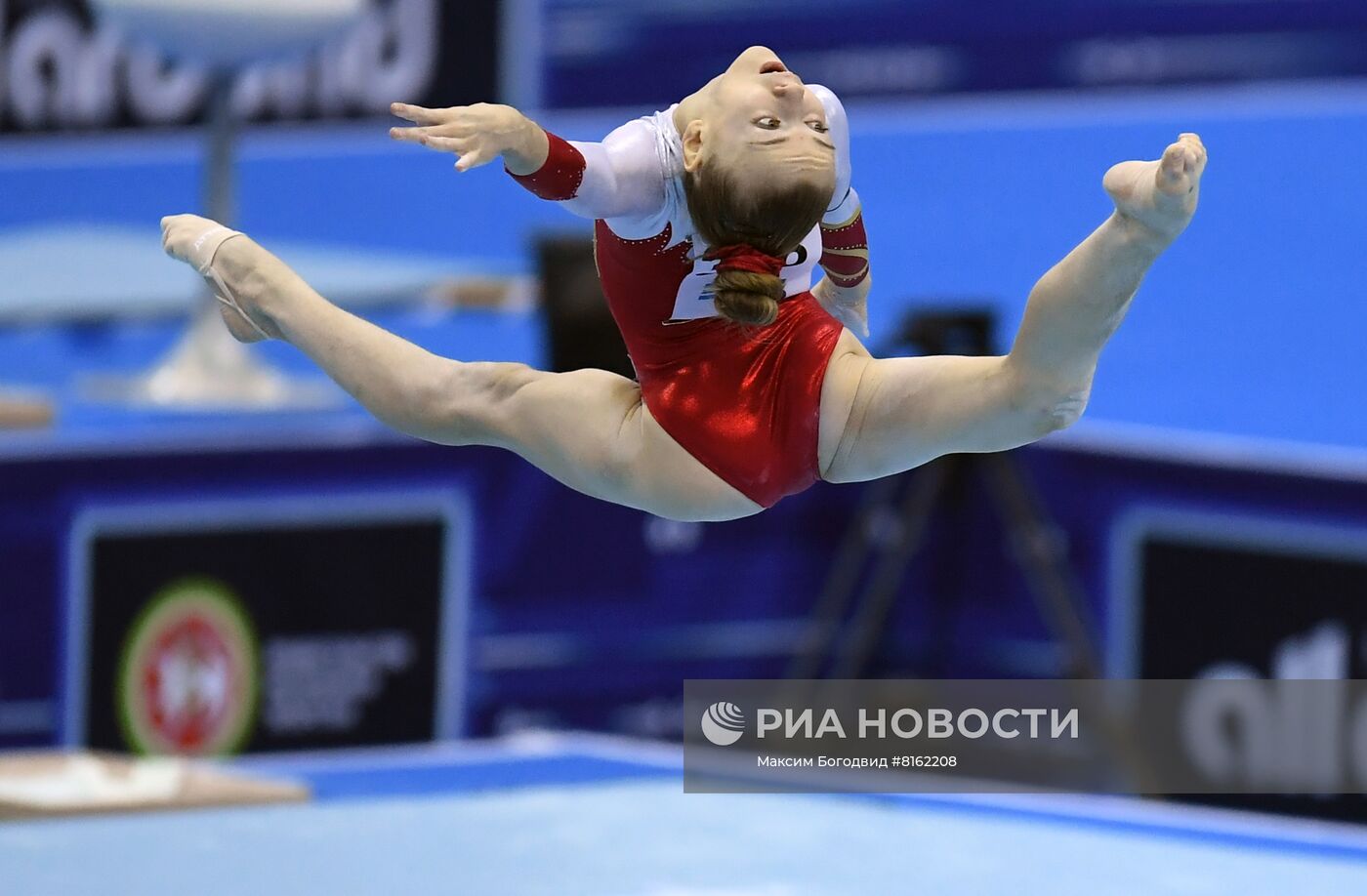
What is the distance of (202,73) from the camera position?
9.11 metres

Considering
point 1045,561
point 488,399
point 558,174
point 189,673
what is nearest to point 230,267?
point 488,399

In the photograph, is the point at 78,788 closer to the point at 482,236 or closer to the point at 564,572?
the point at 564,572

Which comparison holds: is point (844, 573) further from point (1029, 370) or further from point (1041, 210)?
point (1029, 370)

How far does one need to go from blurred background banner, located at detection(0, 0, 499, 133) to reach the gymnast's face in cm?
572

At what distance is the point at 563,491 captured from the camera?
664cm

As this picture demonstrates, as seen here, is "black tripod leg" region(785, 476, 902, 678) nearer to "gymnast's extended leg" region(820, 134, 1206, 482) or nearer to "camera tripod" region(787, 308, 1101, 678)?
"camera tripod" region(787, 308, 1101, 678)

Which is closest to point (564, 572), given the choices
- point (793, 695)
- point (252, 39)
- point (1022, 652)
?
point (793, 695)

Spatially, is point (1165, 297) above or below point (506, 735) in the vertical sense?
above

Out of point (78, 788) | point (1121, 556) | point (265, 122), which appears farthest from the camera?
point (265, 122)

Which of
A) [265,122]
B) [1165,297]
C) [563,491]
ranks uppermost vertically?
[265,122]

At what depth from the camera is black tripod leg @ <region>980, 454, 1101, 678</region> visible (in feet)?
20.5

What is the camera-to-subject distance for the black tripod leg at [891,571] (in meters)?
6.53

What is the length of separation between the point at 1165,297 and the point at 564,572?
2915 mm

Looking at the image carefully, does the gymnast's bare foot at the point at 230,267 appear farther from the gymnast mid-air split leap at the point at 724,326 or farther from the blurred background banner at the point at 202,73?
the blurred background banner at the point at 202,73
